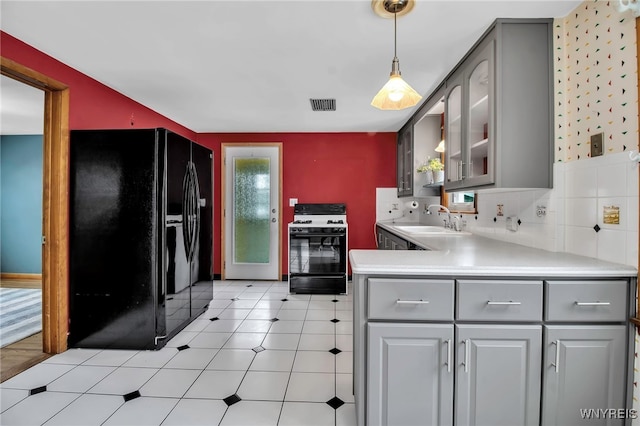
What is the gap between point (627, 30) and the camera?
1.39 meters

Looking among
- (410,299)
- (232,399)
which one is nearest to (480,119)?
(410,299)

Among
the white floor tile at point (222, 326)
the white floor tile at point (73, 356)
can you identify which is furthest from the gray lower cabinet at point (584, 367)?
the white floor tile at point (73, 356)

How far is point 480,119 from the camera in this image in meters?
2.02

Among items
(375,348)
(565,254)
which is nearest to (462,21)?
(565,254)

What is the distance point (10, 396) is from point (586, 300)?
10.4 ft

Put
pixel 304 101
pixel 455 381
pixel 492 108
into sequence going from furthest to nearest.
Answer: pixel 304 101, pixel 492 108, pixel 455 381

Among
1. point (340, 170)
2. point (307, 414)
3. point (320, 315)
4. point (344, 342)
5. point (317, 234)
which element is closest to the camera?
point (307, 414)

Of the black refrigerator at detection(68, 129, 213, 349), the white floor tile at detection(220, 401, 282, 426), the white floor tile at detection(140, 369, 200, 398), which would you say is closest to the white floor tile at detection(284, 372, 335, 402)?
the white floor tile at detection(220, 401, 282, 426)

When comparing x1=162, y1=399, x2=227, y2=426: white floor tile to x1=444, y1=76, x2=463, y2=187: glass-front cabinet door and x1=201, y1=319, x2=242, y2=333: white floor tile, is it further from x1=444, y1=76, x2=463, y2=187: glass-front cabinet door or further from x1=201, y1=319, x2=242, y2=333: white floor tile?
x1=444, y1=76, x2=463, y2=187: glass-front cabinet door

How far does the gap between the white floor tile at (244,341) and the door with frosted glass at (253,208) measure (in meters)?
1.87

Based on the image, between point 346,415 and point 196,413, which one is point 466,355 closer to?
point 346,415

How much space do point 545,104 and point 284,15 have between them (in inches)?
65.1

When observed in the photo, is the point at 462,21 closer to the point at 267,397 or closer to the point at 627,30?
the point at 627,30

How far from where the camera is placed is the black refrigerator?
2.38 meters
